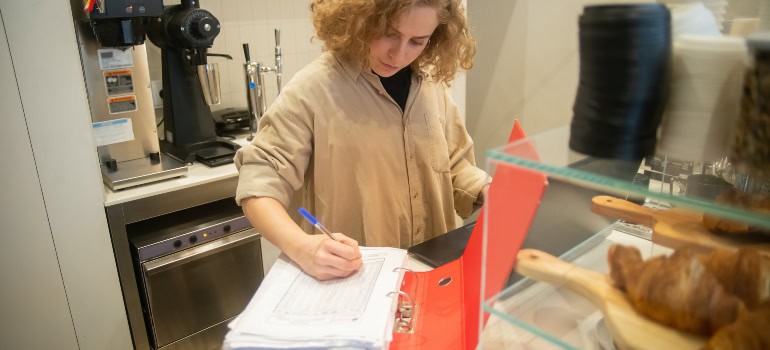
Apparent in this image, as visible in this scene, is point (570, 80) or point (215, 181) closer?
point (570, 80)

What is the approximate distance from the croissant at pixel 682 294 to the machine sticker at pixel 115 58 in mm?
1886

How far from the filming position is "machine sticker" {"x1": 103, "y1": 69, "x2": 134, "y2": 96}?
1.89 metres

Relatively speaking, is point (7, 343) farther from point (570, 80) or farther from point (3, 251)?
point (570, 80)

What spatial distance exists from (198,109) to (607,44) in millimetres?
1903

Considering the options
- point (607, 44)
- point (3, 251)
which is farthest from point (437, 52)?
point (3, 251)

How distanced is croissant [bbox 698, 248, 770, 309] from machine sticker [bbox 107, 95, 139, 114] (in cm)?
195

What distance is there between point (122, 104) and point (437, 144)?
1.26m

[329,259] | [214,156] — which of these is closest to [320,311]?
[329,259]

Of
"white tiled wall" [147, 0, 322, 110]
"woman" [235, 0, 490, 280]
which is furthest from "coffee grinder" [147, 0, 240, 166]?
"woman" [235, 0, 490, 280]

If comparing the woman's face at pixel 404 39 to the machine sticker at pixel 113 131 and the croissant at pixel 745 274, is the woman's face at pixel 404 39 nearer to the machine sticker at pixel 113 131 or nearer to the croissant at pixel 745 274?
the croissant at pixel 745 274

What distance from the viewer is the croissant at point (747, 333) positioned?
49 cm

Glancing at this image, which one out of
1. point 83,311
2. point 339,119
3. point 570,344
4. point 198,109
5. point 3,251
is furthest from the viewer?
point 198,109

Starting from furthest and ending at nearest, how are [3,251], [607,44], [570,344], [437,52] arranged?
1. [3,251]
2. [437,52]
3. [570,344]
4. [607,44]

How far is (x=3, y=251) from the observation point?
163cm
